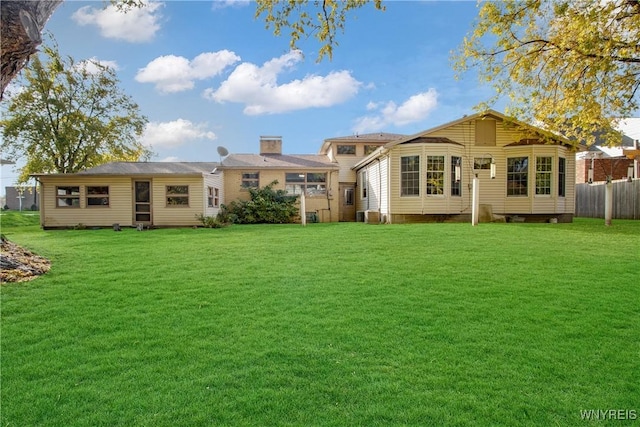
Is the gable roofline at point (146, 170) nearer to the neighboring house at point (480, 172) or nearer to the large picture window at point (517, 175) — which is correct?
the neighboring house at point (480, 172)

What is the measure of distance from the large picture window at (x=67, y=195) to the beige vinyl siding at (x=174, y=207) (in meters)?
3.37

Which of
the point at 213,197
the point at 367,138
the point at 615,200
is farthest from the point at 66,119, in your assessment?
the point at 615,200

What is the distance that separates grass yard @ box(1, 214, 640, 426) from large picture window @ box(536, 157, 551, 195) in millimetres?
9663

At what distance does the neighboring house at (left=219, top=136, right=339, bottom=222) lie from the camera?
808 inches

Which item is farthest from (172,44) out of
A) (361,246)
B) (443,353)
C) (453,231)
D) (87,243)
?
(443,353)

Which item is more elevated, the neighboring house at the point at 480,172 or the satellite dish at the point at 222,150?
the satellite dish at the point at 222,150

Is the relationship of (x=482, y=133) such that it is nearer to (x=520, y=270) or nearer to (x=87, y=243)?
(x=520, y=270)

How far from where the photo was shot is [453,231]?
432 inches

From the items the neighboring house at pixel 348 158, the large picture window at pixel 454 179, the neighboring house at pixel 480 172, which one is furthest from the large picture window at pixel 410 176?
the neighboring house at pixel 348 158

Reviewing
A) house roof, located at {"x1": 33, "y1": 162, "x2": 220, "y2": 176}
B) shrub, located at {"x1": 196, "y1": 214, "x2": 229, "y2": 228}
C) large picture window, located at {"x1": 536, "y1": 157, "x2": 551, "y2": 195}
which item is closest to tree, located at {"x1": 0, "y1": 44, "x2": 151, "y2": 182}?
house roof, located at {"x1": 33, "y1": 162, "x2": 220, "y2": 176}

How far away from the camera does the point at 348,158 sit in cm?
2273

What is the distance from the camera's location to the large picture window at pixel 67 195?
16.2 meters

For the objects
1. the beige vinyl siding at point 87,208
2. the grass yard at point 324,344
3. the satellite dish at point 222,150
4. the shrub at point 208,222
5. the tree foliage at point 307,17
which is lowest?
the grass yard at point 324,344

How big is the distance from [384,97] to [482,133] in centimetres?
460
